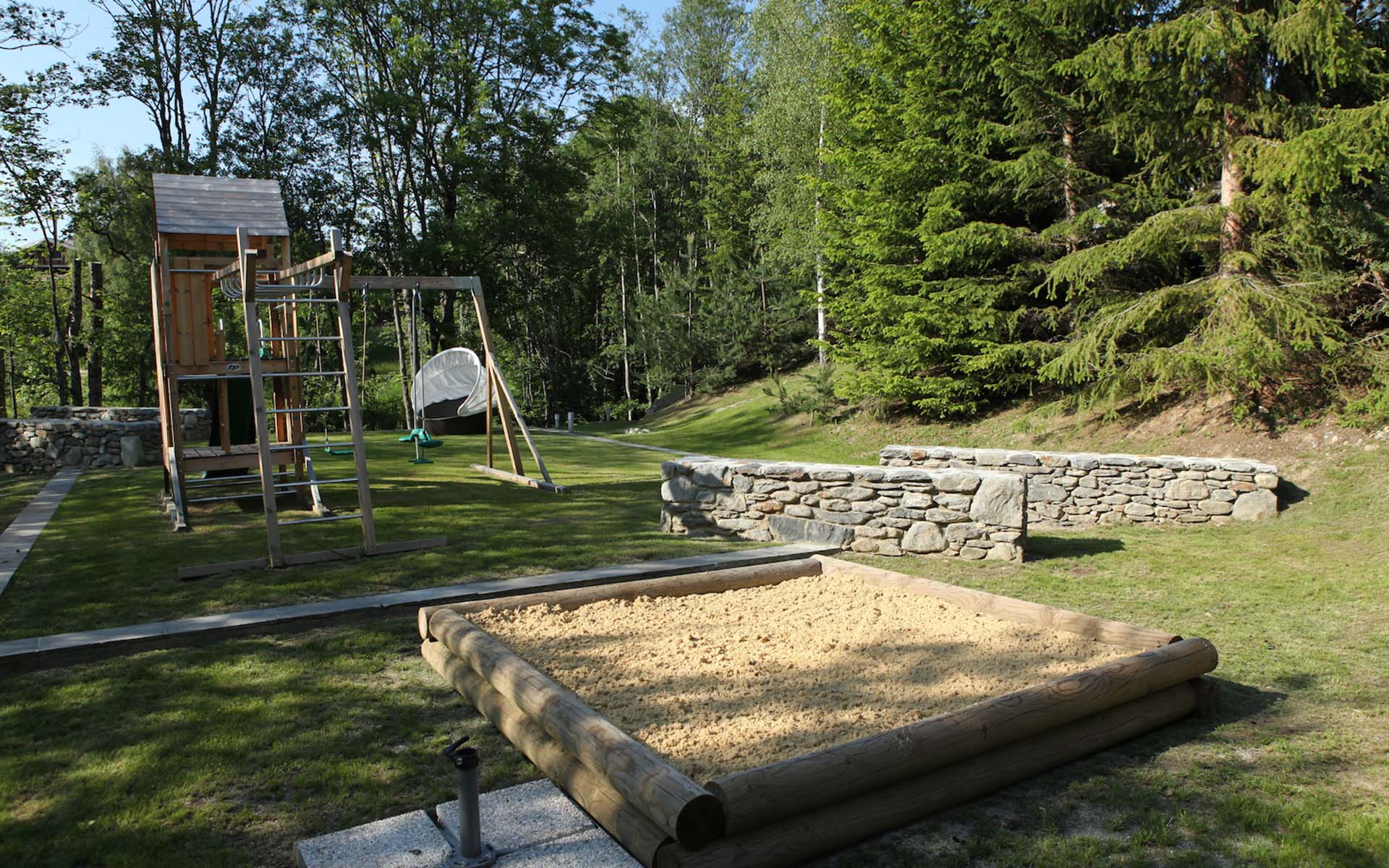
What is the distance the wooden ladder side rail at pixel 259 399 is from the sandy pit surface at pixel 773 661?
7.69ft

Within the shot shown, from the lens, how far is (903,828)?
10.2ft

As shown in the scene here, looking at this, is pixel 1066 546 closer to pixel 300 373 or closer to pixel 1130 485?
pixel 1130 485

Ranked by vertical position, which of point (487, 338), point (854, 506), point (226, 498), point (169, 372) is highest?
point (487, 338)

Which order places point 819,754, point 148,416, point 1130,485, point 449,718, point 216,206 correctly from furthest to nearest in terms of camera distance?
1. point 148,416
2. point 1130,485
3. point 216,206
4. point 449,718
5. point 819,754

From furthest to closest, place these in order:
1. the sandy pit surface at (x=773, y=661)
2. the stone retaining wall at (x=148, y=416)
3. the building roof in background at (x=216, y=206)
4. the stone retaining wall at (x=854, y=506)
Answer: the stone retaining wall at (x=148, y=416) < the building roof in background at (x=216, y=206) < the stone retaining wall at (x=854, y=506) < the sandy pit surface at (x=773, y=661)

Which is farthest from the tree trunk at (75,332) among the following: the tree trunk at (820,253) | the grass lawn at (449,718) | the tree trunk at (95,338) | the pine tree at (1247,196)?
the pine tree at (1247,196)

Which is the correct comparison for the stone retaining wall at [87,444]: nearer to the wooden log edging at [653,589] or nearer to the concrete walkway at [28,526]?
the concrete walkway at [28,526]

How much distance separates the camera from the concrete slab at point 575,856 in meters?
2.79

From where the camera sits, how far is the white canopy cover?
19.0m

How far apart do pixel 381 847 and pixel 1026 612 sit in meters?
3.70

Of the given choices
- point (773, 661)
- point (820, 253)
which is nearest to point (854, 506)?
point (773, 661)

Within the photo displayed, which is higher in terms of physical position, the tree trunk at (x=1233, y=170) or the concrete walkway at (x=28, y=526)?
the tree trunk at (x=1233, y=170)

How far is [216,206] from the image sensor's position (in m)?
8.95

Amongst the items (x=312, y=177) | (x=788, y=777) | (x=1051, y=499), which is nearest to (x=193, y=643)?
(x=788, y=777)
